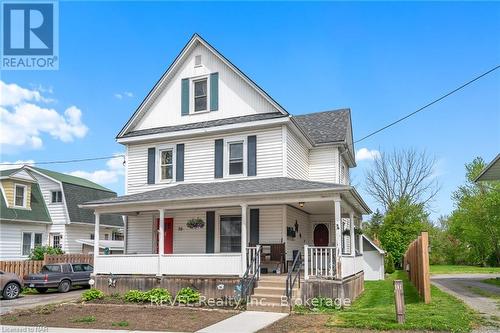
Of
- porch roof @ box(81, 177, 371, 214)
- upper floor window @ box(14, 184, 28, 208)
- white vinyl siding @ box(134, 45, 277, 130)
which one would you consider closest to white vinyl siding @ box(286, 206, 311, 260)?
porch roof @ box(81, 177, 371, 214)

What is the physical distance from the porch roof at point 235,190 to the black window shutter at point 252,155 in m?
0.43

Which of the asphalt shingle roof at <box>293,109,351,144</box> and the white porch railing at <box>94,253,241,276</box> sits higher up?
the asphalt shingle roof at <box>293,109,351,144</box>

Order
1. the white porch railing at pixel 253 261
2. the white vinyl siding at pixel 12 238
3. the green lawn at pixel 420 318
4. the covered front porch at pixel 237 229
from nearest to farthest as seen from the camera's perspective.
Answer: the green lawn at pixel 420 318 → the covered front porch at pixel 237 229 → the white porch railing at pixel 253 261 → the white vinyl siding at pixel 12 238

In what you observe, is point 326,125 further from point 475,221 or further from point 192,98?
point 475,221

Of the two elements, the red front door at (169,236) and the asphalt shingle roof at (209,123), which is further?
the red front door at (169,236)

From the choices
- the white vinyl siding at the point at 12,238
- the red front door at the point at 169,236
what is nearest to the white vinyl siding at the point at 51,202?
the white vinyl siding at the point at 12,238

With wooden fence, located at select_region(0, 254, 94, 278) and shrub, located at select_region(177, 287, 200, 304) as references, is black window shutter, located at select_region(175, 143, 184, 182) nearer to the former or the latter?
shrub, located at select_region(177, 287, 200, 304)

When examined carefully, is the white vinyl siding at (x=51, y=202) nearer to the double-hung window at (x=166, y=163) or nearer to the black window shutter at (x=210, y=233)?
the double-hung window at (x=166, y=163)

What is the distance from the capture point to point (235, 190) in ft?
53.1

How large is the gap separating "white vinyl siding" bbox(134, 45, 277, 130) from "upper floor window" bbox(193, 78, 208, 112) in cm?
21

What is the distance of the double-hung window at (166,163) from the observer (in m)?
20.0

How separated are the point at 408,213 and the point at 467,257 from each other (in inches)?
910

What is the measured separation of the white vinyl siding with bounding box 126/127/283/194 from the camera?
18.0 meters

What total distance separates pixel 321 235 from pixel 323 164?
3139 mm
